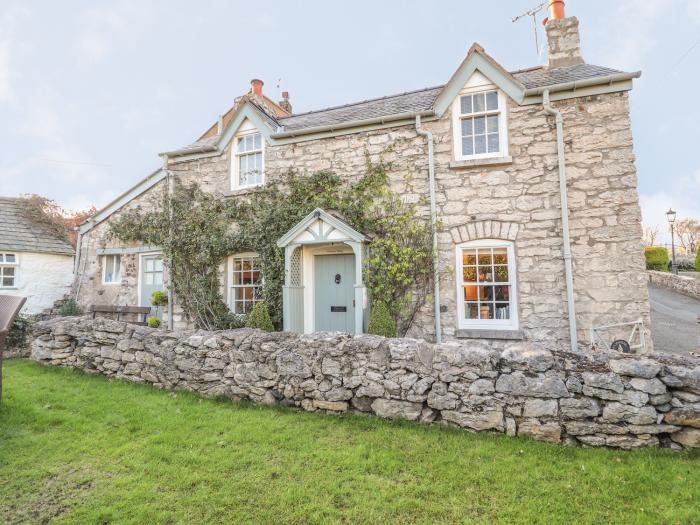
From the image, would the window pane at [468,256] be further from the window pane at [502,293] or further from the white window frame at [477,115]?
the white window frame at [477,115]

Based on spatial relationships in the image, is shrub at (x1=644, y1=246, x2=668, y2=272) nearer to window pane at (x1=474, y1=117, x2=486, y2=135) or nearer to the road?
the road

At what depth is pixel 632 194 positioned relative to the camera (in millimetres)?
6352

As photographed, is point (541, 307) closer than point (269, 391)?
No

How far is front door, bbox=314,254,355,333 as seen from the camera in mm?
8000

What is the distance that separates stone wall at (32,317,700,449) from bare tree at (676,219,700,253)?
41.2 m

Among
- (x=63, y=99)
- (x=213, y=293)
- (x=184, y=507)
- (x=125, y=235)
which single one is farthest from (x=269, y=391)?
(x=63, y=99)

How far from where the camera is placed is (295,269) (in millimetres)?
8141

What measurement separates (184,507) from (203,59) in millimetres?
13531

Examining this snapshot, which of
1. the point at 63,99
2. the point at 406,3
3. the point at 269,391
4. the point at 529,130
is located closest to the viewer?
the point at 269,391

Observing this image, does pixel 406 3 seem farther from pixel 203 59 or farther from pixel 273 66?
pixel 203 59

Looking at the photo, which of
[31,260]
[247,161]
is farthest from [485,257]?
[31,260]

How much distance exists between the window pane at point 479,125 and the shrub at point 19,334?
12.6m

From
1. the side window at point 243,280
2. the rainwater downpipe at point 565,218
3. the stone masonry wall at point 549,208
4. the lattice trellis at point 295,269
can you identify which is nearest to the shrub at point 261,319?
the lattice trellis at point 295,269

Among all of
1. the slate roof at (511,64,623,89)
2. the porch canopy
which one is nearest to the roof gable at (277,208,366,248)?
the porch canopy
